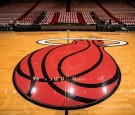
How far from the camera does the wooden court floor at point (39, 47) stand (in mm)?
3301

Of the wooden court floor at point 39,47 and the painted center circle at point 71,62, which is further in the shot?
the painted center circle at point 71,62

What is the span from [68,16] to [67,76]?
7.71 m

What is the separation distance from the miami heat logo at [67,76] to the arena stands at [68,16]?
9.86 feet

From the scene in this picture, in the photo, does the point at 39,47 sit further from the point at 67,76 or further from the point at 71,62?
the point at 67,76

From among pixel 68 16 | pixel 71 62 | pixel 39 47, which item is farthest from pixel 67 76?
pixel 68 16

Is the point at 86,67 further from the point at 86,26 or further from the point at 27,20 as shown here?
the point at 27,20

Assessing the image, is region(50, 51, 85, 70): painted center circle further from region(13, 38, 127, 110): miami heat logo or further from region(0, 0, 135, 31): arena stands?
region(0, 0, 135, 31): arena stands

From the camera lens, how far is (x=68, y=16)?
11.6 meters

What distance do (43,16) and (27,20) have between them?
1.27 m

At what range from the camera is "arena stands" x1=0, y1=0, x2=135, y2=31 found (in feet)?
30.1

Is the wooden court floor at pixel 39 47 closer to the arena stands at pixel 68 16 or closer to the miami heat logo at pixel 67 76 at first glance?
the miami heat logo at pixel 67 76

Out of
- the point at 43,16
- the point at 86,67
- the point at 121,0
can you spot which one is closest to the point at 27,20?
the point at 43,16

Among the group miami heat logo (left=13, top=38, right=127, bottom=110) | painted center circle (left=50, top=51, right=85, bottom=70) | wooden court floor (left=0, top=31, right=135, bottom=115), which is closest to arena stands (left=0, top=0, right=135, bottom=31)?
wooden court floor (left=0, top=31, right=135, bottom=115)

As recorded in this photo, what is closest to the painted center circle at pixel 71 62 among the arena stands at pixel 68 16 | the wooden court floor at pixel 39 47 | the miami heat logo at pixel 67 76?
the miami heat logo at pixel 67 76
